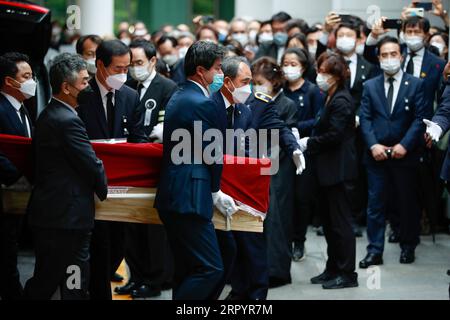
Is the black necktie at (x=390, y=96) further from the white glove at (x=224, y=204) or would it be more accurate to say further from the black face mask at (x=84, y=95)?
the black face mask at (x=84, y=95)

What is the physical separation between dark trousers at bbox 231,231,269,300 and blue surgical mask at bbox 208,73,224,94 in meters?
1.21

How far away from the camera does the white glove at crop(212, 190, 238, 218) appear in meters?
5.59

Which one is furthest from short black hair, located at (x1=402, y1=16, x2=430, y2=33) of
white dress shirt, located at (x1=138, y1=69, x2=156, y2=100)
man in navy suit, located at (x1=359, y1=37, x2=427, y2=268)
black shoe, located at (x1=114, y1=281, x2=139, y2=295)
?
black shoe, located at (x1=114, y1=281, x2=139, y2=295)

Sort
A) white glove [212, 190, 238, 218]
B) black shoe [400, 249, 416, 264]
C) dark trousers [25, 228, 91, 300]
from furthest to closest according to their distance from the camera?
1. black shoe [400, 249, 416, 264]
2. white glove [212, 190, 238, 218]
3. dark trousers [25, 228, 91, 300]

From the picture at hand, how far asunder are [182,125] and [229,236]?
1013 millimetres

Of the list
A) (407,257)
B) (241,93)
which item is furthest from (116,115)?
(407,257)

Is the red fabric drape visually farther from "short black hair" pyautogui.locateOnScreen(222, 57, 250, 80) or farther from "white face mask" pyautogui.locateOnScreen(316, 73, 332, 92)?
"white face mask" pyautogui.locateOnScreen(316, 73, 332, 92)

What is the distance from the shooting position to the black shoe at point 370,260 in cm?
805

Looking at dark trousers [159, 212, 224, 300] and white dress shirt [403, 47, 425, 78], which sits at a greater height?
white dress shirt [403, 47, 425, 78]

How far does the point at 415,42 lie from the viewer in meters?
8.55

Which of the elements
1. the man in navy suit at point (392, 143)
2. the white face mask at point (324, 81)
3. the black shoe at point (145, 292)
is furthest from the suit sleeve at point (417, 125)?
the black shoe at point (145, 292)

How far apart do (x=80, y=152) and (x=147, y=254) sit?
6.94ft

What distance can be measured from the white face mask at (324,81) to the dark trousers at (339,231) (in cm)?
83

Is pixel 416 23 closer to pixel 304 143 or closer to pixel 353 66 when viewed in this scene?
pixel 353 66
